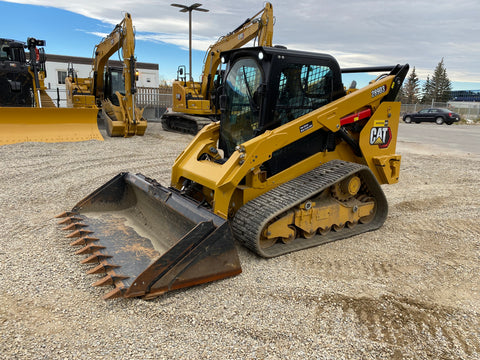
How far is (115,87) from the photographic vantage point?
49.1 ft

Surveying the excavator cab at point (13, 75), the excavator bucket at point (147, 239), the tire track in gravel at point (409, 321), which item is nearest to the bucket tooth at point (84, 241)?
the excavator bucket at point (147, 239)

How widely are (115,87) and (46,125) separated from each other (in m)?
5.44

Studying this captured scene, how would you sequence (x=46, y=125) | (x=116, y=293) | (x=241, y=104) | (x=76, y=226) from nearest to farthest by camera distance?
(x=116, y=293) → (x=76, y=226) → (x=241, y=104) → (x=46, y=125)

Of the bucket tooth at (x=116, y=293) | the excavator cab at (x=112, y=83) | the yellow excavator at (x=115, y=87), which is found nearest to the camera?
the bucket tooth at (x=116, y=293)

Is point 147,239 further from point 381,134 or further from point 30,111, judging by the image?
point 30,111

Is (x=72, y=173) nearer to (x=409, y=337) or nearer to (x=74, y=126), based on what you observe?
(x=74, y=126)

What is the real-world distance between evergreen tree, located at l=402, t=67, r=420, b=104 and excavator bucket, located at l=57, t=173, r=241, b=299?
182 feet

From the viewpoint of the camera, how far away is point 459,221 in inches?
212

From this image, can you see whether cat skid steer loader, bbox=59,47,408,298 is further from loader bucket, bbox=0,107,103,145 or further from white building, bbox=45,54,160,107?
white building, bbox=45,54,160,107

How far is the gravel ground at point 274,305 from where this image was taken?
2564mm

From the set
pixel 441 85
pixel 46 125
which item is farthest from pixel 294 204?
pixel 441 85

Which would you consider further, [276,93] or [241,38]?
[241,38]

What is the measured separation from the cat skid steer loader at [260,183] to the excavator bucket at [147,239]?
0.4 inches

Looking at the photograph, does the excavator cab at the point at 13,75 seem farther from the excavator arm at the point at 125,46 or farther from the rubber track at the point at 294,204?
the rubber track at the point at 294,204
